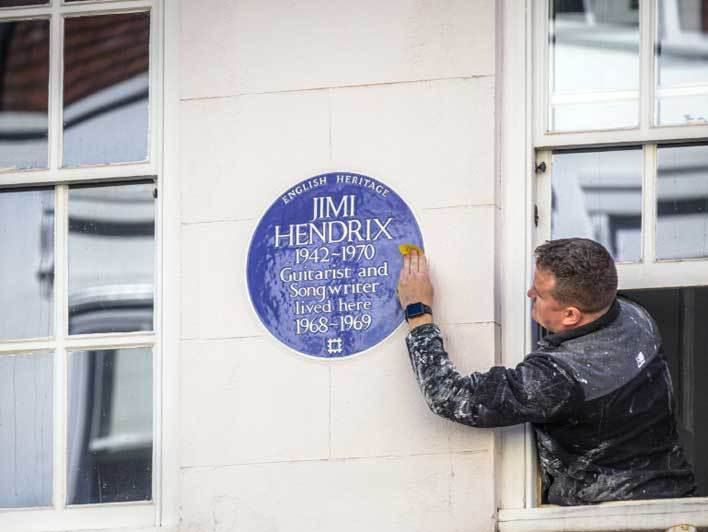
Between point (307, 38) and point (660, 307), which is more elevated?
point (307, 38)

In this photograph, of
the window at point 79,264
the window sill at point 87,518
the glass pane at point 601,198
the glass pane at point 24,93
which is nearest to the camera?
the glass pane at point 601,198

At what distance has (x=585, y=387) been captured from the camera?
644cm

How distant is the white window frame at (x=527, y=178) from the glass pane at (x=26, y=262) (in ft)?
6.08

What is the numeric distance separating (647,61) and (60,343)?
254 centimetres

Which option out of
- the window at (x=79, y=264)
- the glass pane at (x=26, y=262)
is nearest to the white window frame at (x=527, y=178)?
the window at (x=79, y=264)

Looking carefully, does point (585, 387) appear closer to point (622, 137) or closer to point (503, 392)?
point (503, 392)

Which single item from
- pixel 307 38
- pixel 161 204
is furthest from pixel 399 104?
pixel 161 204

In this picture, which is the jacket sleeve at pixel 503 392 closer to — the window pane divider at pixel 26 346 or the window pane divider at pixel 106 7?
the window pane divider at pixel 26 346

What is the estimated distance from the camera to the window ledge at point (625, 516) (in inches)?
254

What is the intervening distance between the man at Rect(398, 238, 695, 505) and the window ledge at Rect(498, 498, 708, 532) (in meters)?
0.07

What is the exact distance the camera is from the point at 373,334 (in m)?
6.83

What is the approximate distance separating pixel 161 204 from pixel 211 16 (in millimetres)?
766

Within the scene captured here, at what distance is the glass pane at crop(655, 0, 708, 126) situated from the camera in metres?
6.92

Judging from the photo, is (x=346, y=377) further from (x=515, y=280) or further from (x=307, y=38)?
(x=307, y=38)
